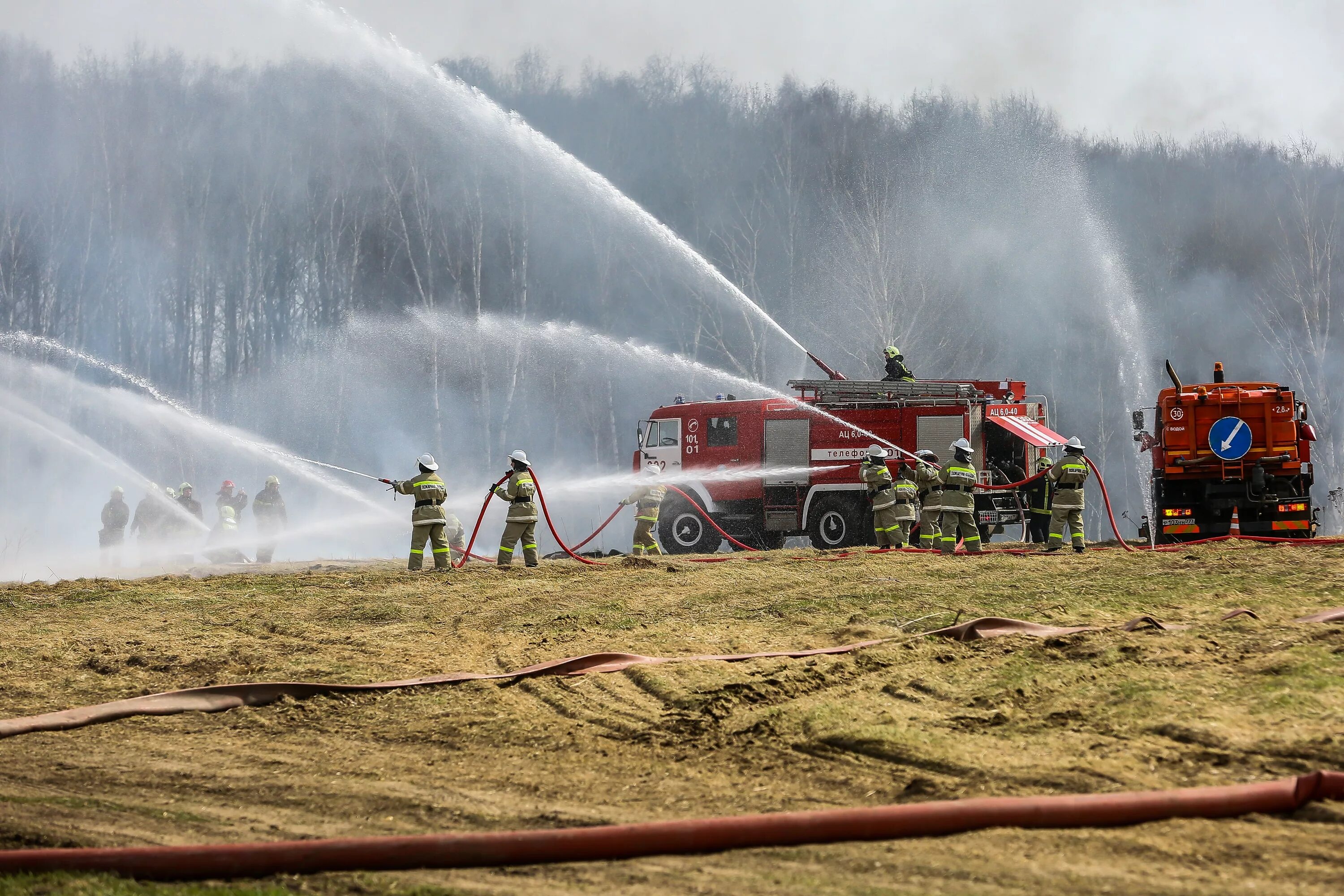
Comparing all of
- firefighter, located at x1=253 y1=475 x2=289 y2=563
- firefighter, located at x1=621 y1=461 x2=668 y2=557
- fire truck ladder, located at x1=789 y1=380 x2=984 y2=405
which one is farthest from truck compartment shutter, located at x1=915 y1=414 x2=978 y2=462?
firefighter, located at x1=253 y1=475 x2=289 y2=563

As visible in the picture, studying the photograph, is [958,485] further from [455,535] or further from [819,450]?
[455,535]

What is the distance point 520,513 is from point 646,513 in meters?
2.99

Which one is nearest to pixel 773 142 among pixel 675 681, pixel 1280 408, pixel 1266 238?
pixel 1266 238

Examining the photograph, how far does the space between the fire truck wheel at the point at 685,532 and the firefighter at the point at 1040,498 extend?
5.35 m

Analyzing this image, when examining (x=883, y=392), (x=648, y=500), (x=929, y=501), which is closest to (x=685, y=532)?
(x=648, y=500)

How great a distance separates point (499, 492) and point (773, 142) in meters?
28.7

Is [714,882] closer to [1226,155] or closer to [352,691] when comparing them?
[352,691]

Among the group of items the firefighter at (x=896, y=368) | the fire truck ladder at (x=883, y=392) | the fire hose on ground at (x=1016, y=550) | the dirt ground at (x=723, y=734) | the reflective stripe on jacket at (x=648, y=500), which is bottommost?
the dirt ground at (x=723, y=734)

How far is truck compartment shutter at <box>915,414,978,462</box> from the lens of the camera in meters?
19.9

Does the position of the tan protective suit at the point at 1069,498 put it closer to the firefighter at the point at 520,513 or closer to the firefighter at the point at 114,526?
the firefighter at the point at 520,513

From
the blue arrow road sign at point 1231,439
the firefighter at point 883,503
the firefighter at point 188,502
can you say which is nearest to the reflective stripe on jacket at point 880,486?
the firefighter at point 883,503

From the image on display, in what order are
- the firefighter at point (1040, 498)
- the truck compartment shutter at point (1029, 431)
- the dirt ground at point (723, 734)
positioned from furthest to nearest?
the truck compartment shutter at point (1029, 431), the firefighter at point (1040, 498), the dirt ground at point (723, 734)

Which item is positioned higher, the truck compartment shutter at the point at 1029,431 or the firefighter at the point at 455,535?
the truck compartment shutter at the point at 1029,431

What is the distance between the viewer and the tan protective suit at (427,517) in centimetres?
1470
